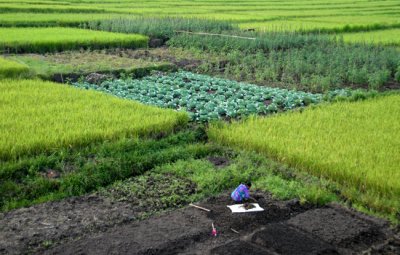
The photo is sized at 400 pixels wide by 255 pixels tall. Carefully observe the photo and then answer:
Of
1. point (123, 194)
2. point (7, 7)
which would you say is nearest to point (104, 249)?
point (123, 194)

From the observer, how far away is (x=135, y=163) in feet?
21.5

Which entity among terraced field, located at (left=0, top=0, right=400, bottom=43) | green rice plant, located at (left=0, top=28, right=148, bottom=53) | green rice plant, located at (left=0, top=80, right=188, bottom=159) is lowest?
terraced field, located at (left=0, top=0, right=400, bottom=43)

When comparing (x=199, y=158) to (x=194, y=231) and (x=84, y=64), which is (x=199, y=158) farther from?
(x=84, y=64)

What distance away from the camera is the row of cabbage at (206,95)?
904cm

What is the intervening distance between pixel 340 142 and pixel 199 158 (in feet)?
5.80

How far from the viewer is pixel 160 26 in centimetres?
1819

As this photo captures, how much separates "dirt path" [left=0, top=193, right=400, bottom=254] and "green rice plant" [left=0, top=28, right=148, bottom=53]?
10.6 meters

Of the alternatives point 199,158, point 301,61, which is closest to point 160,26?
point 301,61

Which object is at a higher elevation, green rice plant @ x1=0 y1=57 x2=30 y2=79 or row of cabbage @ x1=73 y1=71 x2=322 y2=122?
green rice plant @ x1=0 y1=57 x2=30 y2=79

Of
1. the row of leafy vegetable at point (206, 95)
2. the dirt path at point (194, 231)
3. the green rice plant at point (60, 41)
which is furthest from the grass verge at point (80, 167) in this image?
the green rice plant at point (60, 41)

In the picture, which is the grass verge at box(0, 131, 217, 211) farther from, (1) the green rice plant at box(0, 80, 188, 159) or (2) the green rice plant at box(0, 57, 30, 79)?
(2) the green rice plant at box(0, 57, 30, 79)

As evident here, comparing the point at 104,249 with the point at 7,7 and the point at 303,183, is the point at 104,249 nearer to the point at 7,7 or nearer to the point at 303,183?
the point at 303,183

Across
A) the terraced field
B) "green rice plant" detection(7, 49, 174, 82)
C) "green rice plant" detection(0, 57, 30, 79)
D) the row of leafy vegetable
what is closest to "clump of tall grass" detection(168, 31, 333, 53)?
"green rice plant" detection(7, 49, 174, 82)

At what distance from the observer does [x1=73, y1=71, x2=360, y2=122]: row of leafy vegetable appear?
9039 mm
